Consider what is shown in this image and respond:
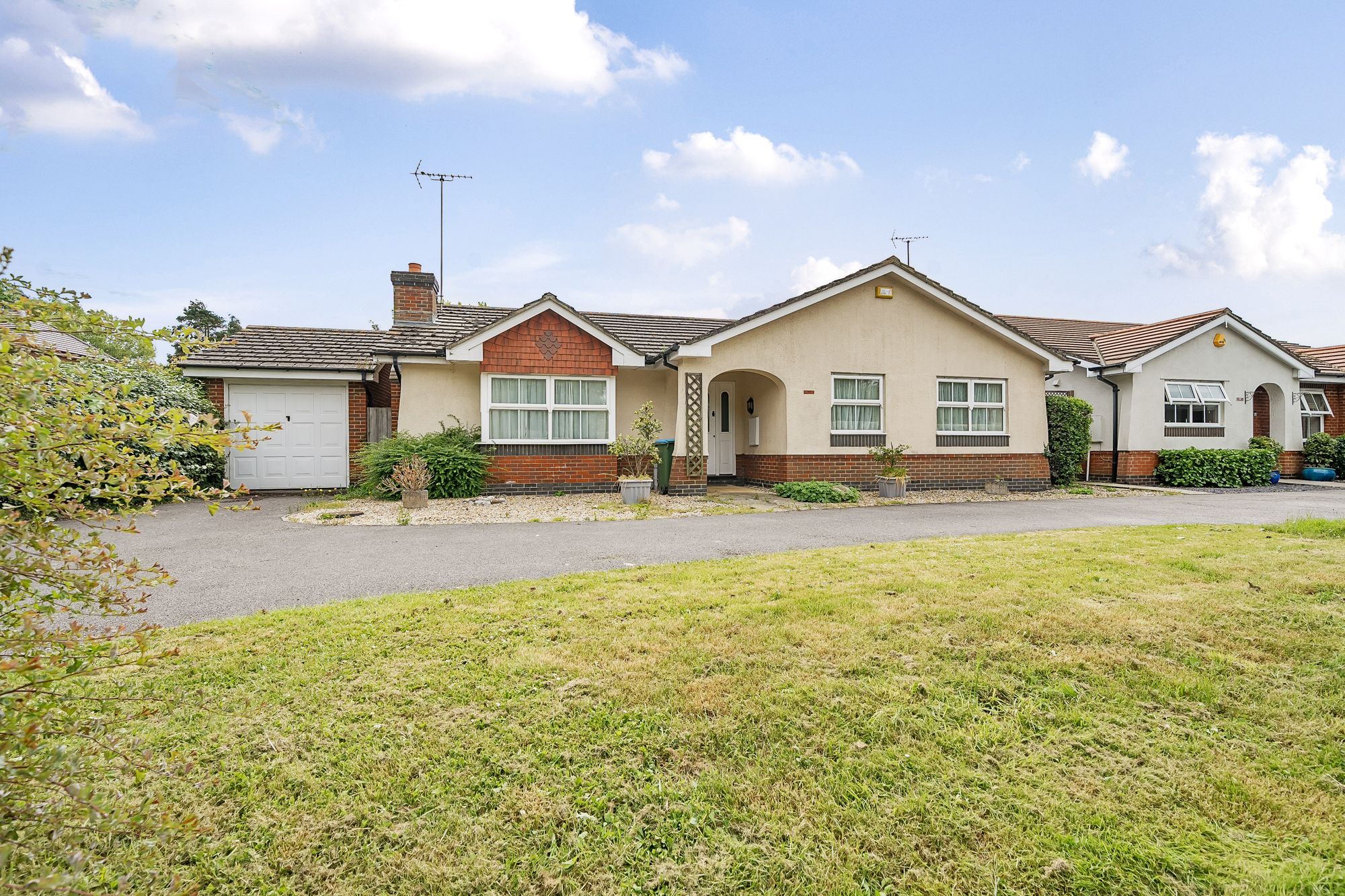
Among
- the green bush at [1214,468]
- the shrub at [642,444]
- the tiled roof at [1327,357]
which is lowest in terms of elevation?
the green bush at [1214,468]

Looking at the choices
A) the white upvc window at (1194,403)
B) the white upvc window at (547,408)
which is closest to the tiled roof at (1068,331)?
the white upvc window at (1194,403)

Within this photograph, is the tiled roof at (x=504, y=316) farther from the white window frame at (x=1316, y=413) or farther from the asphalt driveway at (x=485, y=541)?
the white window frame at (x=1316, y=413)

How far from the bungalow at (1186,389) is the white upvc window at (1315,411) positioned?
2.23 feet

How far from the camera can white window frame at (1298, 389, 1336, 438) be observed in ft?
67.2

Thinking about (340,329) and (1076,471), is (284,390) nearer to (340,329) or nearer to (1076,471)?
(340,329)

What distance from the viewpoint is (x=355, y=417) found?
52.2 feet

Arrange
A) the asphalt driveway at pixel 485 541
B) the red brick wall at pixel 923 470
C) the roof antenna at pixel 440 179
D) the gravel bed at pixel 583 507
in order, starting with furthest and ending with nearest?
the roof antenna at pixel 440 179 < the red brick wall at pixel 923 470 < the gravel bed at pixel 583 507 < the asphalt driveway at pixel 485 541

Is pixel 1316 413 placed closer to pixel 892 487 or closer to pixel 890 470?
pixel 890 470

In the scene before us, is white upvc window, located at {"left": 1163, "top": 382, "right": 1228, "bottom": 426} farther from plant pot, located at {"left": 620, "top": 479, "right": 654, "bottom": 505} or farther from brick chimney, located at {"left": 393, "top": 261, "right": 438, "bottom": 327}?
brick chimney, located at {"left": 393, "top": 261, "right": 438, "bottom": 327}

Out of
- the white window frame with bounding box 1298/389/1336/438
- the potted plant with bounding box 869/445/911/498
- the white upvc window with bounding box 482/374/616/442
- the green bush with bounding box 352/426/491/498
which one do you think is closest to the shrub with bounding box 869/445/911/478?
the potted plant with bounding box 869/445/911/498

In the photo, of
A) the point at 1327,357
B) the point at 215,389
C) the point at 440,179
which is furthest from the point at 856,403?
the point at 1327,357

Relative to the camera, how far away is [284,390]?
613 inches

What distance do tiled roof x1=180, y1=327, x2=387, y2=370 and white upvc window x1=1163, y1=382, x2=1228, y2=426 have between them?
22024 millimetres

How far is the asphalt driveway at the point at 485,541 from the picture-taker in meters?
5.94
